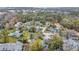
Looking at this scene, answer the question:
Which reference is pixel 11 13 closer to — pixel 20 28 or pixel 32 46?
pixel 20 28

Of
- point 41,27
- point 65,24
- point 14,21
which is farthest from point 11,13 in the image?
point 65,24

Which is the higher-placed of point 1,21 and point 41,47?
point 1,21

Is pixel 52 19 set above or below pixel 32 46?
above

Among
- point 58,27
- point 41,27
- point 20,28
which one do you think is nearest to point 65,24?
point 58,27

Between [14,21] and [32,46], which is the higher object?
[14,21]

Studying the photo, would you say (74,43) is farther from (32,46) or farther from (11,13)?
(11,13)
